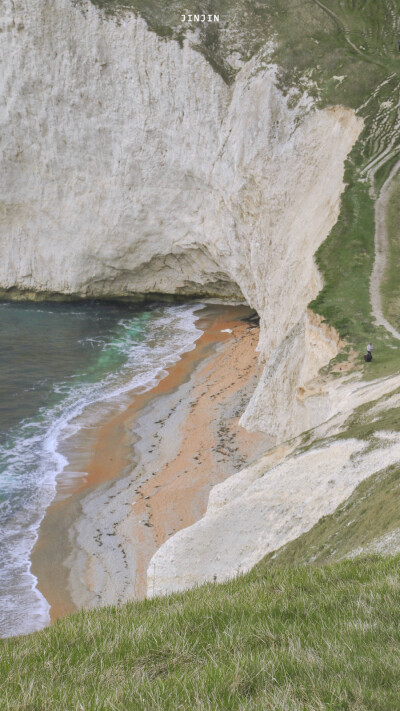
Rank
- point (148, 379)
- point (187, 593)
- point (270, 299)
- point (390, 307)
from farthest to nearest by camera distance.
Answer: point (148, 379)
point (270, 299)
point (390, 307)
point (187, 593)

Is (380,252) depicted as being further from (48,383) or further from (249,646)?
(249,646)

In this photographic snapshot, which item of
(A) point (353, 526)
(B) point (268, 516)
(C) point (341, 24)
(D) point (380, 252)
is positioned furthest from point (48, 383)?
(C) point (341, 24)

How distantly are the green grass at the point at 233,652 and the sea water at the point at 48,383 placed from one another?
13029 millimetres

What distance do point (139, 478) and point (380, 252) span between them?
14.2 m

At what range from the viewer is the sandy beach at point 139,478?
69.1 feet

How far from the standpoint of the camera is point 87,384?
126ft

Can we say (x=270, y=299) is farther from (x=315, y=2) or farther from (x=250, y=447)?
(x=315, y=2)

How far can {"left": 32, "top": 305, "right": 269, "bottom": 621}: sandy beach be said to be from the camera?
2106 centimetres

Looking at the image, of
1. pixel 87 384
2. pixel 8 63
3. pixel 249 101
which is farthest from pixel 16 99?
pixel 87 384

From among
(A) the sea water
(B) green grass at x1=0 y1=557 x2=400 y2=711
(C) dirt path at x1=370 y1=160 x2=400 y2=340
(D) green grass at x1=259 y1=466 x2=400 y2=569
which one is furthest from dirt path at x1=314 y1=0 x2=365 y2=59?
(B) green grass at x1=0 y1=557 x2=400 y2=711

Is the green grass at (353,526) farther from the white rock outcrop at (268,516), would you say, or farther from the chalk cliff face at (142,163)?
the chalk cliff face at (142,163)

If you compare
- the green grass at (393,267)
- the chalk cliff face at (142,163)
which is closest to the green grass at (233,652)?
the green grass at (393,267)

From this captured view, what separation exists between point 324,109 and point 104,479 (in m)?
24.8

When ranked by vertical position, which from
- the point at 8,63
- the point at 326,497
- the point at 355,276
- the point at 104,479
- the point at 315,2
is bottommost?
the point at 104,479
